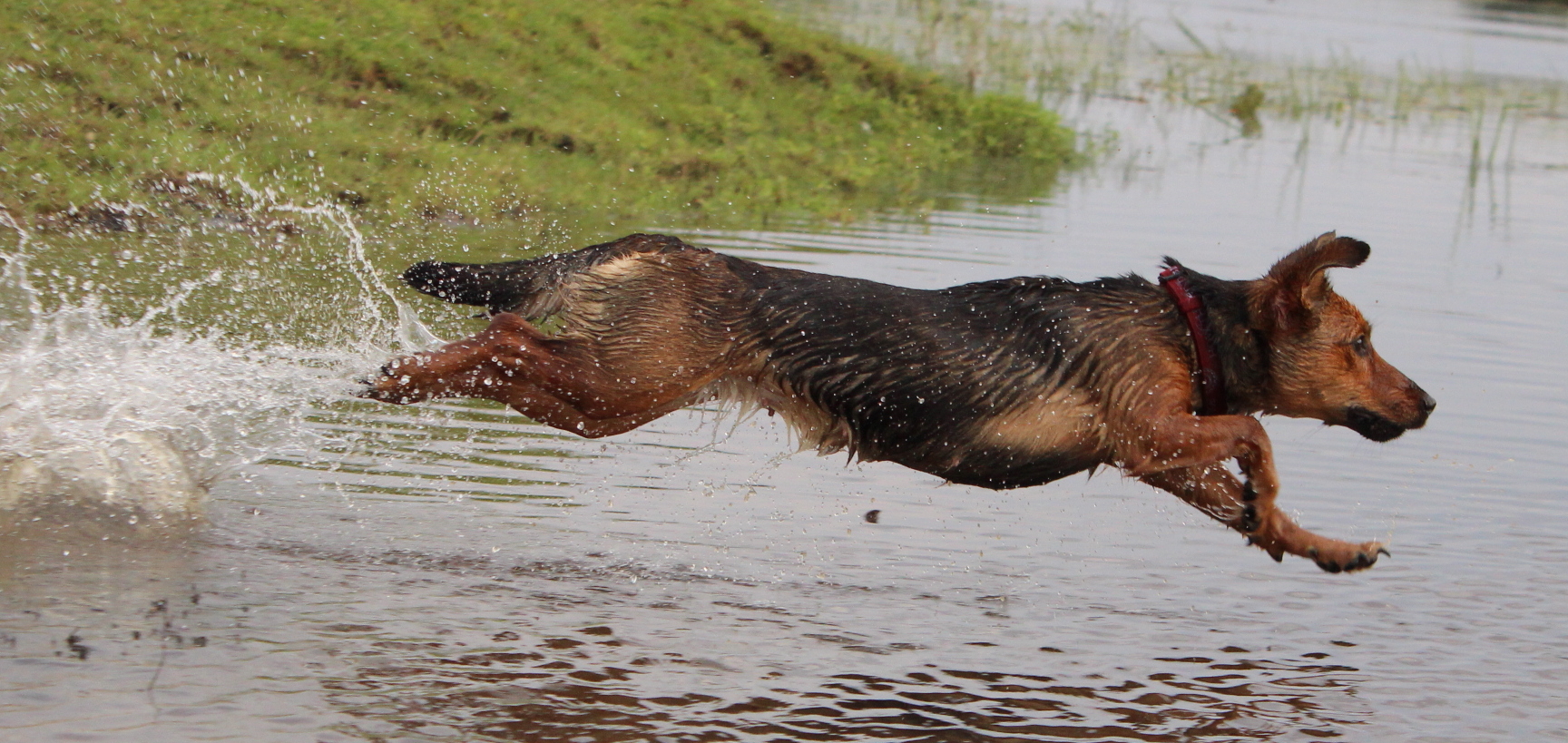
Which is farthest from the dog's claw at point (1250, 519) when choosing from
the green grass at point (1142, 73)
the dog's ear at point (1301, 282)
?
the green grass at point (1142, 73)

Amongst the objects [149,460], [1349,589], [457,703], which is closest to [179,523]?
[149,460]

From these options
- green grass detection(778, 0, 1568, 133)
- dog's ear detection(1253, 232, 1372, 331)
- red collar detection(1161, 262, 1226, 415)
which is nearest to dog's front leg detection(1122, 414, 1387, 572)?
red collar detection(1161, 262, 1226, 415)

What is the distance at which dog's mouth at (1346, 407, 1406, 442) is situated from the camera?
243 inches

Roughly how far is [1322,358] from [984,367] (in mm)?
1211

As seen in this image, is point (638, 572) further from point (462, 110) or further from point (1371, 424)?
point (462, 110)

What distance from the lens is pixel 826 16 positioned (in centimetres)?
2233

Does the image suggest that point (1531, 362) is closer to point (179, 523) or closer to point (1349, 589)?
point (1349, 589)

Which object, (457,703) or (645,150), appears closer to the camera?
(457,703)

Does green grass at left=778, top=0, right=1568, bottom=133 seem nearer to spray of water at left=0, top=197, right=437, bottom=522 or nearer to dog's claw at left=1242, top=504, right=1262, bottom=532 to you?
spray of water at left=0, top=197, right=437, bottom=522

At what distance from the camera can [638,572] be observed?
20.8 feet

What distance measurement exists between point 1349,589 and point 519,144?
7.83 metres

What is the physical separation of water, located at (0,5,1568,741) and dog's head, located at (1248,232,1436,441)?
850 mm

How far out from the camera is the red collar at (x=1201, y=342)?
6.05 metres

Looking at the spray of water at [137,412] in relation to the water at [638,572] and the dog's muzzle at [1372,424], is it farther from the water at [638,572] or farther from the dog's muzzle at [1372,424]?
the dog's muzzle at [1372,424]
